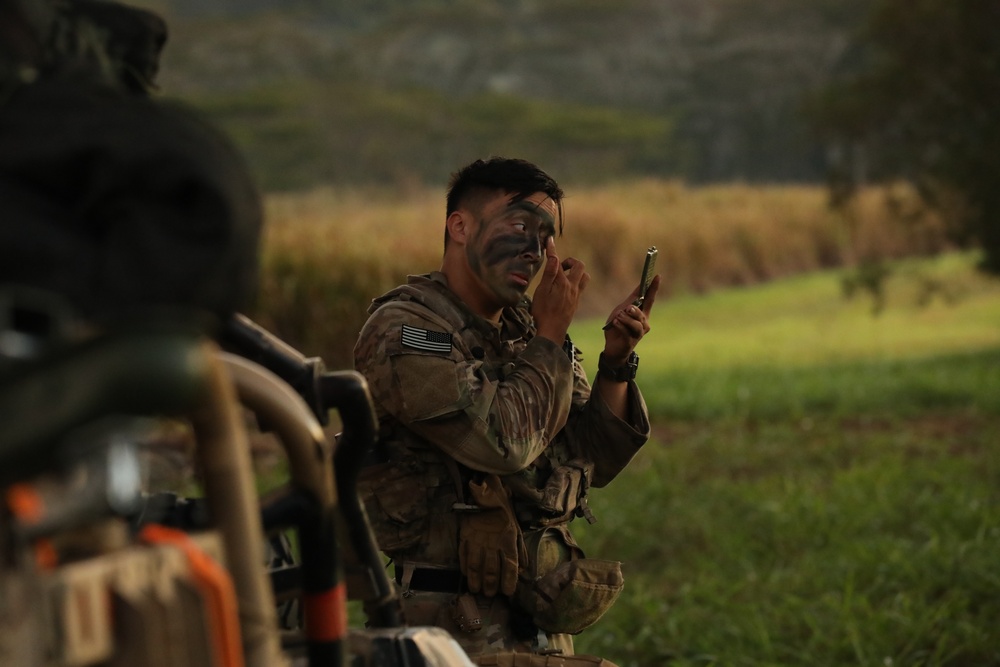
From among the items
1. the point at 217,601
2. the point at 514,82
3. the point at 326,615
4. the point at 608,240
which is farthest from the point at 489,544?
the point at 514,82

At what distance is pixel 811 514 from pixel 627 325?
446 cm

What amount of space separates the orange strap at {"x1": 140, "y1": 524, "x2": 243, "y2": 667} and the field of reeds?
384cm

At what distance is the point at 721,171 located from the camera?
5778 centimetres

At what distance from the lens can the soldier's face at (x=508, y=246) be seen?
10.9ft

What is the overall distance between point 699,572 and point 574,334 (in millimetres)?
11735

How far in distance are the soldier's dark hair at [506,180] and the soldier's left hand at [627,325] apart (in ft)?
1.07

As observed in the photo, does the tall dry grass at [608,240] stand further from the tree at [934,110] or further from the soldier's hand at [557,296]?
the soldier's hand at [557,296]

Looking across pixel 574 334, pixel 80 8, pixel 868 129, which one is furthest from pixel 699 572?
pixel 574 334

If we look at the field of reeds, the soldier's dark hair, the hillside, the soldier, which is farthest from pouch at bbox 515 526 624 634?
the hillside

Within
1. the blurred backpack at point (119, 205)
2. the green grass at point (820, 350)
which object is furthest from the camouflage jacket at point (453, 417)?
the green grass at point (820, 350)

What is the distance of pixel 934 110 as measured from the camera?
1298cm

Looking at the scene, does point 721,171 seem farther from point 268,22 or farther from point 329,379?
point 329,379

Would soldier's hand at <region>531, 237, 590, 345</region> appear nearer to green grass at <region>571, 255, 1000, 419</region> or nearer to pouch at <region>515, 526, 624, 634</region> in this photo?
pouch at <region>515, 526, 624, 634</region>

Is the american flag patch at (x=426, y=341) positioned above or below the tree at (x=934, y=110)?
below
